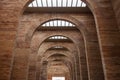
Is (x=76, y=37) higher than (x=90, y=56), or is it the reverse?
Answer: (x=76, y=37)

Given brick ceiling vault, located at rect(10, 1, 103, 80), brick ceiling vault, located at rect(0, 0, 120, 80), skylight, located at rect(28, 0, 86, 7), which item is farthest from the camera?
skylight, located at rect(28, 0, 86, 7)

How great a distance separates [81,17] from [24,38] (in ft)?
18.0

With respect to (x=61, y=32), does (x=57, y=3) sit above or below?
above

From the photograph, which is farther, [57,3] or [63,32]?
[63,32]

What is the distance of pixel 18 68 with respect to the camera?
42.9 ft

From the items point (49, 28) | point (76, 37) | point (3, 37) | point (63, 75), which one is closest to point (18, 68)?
point (3, 37)

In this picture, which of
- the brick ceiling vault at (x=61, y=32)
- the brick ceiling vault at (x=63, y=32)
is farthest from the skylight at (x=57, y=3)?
the brick ceiling vault at (x=63, y=32)

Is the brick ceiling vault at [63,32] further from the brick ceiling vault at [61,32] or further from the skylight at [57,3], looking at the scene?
the skylight at [57,3]

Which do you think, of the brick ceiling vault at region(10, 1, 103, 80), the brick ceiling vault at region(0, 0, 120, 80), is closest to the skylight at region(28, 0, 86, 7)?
the brick ceiling vault at region(0, 0, 120, 80)

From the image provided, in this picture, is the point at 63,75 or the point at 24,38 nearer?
the point at 24,38

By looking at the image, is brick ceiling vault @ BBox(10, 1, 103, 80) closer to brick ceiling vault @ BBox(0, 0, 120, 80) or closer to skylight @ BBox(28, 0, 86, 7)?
brick ceiling vault @ BBox(0, 0, 120, 80)

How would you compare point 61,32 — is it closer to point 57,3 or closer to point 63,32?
point 63,32

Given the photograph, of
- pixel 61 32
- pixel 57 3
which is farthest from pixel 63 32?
pixel 57 3

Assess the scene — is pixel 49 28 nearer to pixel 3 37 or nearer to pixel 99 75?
pixel 99 75
